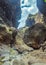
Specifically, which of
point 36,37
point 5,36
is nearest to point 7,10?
point 36,37

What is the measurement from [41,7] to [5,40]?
8.93m

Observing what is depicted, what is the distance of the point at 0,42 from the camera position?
550 centimetres

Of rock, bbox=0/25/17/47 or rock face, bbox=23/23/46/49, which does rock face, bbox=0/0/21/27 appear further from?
rock, bbox=0/25/17/47

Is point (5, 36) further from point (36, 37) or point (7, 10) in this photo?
point (7, 10)

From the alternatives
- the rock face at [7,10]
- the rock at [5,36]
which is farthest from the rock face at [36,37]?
the rock face at [7,10]

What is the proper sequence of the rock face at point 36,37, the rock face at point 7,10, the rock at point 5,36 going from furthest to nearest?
the rock face at point 7,10 → the rock face at point 36,37 → the rock at point 5,36

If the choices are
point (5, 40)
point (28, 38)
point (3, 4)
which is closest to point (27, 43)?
point (28, 38)

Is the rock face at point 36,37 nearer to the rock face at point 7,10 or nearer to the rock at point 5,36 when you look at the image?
the rock at point 5,36

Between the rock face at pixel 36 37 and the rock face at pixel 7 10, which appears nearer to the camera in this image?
the rock face at pixel 36 37

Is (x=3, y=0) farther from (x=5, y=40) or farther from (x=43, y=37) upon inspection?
(x=5, y=40)

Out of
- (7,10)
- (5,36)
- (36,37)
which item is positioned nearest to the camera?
(5,36)

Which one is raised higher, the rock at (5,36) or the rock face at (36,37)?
the rock at (5,36)

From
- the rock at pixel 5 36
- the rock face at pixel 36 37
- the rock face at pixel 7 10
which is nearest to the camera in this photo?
the rock at pixel 5 36

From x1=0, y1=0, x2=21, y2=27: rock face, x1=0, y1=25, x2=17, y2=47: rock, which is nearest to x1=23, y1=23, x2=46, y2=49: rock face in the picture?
x1=0, y1=25, x2=17, y2=47: rock
